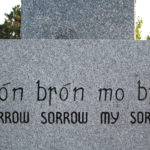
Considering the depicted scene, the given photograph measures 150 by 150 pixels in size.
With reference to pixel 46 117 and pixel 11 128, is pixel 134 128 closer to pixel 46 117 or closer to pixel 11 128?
pixel 46 117

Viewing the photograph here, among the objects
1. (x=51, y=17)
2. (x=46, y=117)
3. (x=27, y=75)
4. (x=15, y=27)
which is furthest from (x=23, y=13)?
(x=15, y=27)

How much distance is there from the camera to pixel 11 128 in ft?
9.99

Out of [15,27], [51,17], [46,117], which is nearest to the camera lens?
[46,117]

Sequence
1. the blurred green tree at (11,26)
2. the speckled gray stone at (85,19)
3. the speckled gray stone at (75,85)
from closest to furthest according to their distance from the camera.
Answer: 1. the speckled gray stone at (75,85)
2. the speckled gray stone at (85,19)
3. the blurred green tree at (11,26)

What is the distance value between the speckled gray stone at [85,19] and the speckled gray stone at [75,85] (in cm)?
114

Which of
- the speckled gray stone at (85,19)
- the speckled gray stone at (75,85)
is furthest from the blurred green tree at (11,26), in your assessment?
the speckled gray stone at (75,85)

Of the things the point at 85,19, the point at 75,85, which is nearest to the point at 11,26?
the point at 85,19

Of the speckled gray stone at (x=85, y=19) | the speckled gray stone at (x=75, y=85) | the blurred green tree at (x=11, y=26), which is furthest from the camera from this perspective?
the blurred green tree at (x=11, y=26)

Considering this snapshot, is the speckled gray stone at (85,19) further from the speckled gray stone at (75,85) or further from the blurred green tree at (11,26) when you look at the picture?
the blurred green tree at (11,26)

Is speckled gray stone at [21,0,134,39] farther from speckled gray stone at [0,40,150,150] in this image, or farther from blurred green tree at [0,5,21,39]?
blurred green tree at [0,5,21,39]

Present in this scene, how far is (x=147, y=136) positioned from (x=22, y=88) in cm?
125

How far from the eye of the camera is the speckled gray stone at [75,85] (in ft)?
9.95

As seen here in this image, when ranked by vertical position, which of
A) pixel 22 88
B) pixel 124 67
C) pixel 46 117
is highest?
pixel 124 67

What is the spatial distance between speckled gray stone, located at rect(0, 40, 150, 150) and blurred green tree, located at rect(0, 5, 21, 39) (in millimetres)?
19810
